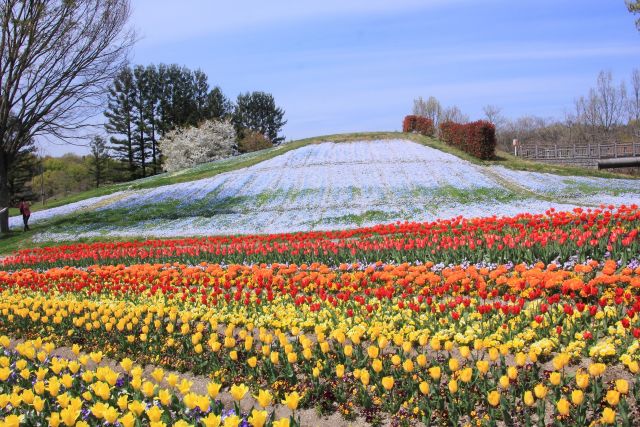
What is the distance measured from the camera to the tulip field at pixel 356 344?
4012 mm

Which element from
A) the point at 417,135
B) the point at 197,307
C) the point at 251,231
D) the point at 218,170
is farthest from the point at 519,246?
the point at 417,135

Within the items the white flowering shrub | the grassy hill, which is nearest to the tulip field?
the grassy hill

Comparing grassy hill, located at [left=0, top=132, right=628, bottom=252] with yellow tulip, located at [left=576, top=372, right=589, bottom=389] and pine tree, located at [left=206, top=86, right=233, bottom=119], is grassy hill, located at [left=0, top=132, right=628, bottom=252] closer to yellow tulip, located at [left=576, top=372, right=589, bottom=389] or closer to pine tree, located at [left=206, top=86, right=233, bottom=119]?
yellow tulip, located at [left=576, top=372, right=589, bottom=389]

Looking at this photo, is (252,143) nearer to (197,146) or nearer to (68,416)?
(197,146)

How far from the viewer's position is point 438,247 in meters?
9.87

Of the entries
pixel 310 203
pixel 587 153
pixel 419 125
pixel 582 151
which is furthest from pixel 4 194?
pixel 582 151

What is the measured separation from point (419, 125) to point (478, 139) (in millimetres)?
11369

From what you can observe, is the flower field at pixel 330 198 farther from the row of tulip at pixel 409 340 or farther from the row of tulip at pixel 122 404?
the row of tulip at pixel 122 404

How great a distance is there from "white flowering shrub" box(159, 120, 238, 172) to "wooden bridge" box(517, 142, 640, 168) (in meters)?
31.4

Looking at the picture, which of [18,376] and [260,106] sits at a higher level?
[260,106]

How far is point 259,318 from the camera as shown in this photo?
21.2 ft

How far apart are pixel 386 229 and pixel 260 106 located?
81718mm

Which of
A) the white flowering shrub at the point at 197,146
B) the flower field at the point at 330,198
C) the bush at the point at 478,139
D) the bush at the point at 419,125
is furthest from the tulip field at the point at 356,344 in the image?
the white flowering shrub at the point at 197,146

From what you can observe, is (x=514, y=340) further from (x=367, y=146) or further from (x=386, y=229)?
(x=367, y=146)
